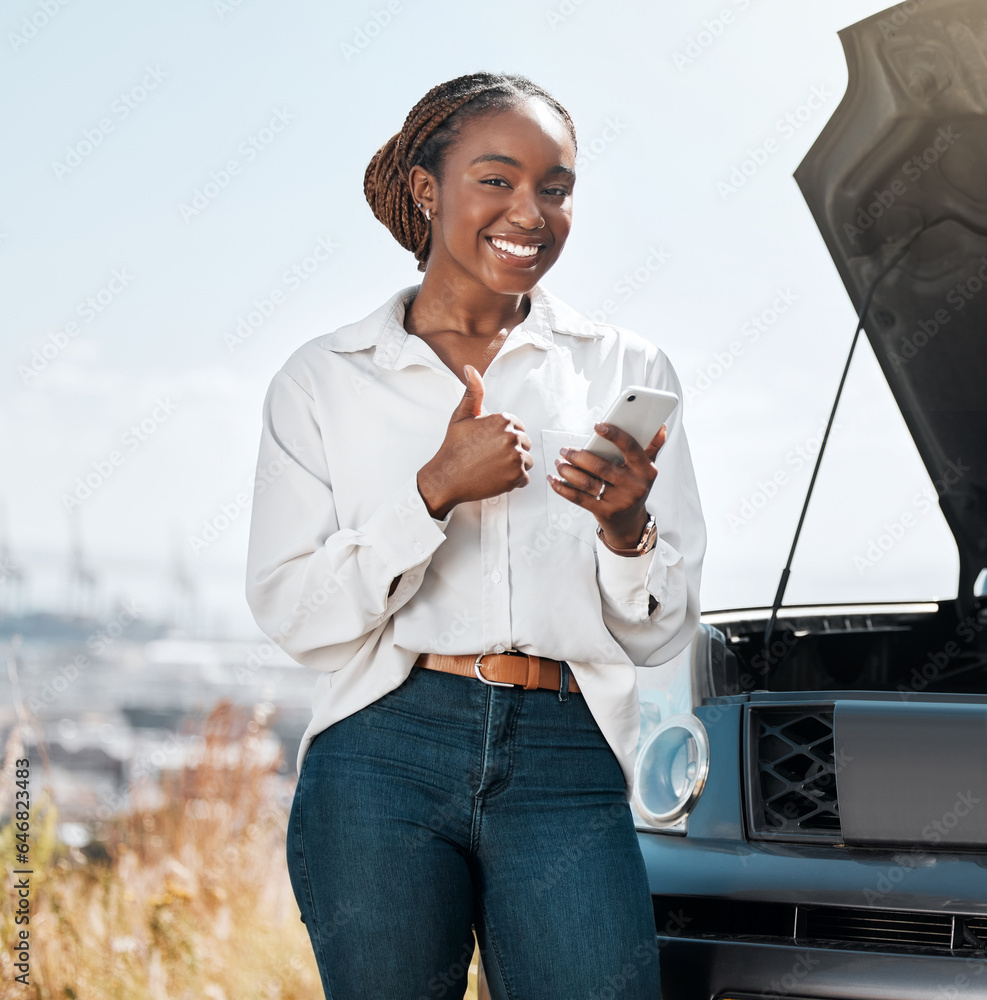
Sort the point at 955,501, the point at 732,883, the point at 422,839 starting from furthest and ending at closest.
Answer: the point at 955,501 → the point at 732,883 → the point at 422,839

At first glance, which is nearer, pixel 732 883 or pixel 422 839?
pixel 422 839

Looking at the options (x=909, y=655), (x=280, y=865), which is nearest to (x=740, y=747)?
(x=909, y=655)

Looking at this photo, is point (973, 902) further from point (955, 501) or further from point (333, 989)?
point (955, 501)

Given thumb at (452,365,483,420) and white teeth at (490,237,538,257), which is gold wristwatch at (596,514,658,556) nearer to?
thumb at (452,365,483,420)

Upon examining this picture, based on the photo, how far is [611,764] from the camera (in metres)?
1.31

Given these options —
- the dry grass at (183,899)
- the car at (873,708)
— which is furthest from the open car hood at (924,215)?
the dry grass at (183,899)

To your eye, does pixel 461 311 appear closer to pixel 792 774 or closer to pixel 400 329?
pixel 400 329

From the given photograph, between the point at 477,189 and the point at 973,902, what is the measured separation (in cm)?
116

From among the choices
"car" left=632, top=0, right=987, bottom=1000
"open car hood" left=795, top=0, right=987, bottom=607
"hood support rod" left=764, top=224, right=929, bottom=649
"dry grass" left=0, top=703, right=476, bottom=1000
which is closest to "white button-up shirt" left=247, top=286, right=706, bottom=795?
"car" left=632, top=0, right=987, bottom=1000

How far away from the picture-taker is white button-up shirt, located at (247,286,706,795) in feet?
4.09

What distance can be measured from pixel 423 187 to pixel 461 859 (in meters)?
0.86

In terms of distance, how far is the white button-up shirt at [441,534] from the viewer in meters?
1.25

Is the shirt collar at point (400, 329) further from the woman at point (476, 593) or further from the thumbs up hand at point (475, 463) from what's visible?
the thumbs up hand at point (475, 463)

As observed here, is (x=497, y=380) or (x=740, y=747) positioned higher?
(x=497, y=380)
